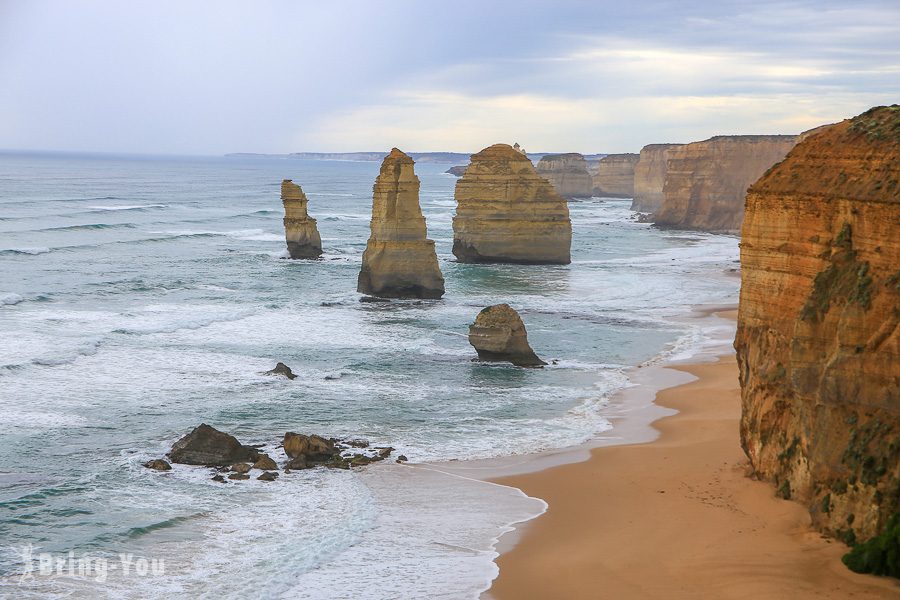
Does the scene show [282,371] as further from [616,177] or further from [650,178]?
[616,177]

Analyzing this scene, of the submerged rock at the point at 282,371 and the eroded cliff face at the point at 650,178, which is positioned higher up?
the eroded cliff face at the point at 650,178

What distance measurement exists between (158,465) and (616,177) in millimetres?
143419

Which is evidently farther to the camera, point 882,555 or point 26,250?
point 26,250

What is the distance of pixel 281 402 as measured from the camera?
27297mm

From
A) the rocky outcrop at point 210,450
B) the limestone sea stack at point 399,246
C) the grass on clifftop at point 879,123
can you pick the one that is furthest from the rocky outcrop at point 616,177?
the grass on clifftop at point 879,123

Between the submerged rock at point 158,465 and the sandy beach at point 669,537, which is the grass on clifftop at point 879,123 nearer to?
the sandy beach at point 669,537

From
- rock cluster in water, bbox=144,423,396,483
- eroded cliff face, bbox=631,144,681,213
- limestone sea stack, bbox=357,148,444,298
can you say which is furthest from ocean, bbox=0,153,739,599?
eroded cliff face, bbox=631,144,681,213

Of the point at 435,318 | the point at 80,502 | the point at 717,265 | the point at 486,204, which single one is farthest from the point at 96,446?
the point at 717,265

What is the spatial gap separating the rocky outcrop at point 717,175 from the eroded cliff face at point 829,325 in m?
70.5

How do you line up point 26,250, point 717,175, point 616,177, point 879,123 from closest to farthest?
point 879,123 < point 26,250 < point 717,175 < point 616,177

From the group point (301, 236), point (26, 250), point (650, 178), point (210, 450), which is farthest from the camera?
point (650, 178)

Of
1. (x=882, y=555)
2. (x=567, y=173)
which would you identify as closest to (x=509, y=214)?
(x=882, y=555)

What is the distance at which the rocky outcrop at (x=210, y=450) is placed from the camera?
70.8 ft

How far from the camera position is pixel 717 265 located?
64.4 metres
